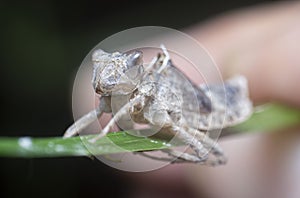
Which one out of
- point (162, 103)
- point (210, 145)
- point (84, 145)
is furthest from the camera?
point (210, 145)

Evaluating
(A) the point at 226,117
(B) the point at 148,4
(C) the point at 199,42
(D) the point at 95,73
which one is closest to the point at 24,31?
(B) the point at 148,4

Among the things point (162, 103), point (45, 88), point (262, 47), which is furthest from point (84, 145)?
point (45, 88)

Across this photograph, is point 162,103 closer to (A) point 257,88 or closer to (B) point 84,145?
(B) point 84,145

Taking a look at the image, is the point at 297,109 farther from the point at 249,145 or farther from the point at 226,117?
the point at 249,145

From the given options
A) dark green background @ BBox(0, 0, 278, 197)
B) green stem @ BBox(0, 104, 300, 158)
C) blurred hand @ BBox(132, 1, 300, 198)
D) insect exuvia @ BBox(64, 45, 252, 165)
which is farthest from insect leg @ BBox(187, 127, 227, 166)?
dark green background @ BBox(0, 0, 278, 197)

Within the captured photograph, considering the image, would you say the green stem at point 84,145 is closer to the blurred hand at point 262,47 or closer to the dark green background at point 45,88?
the blurred hand at point 262,47

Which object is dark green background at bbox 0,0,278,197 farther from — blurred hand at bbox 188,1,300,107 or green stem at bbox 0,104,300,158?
green stem at bbox 0,104,300,158
